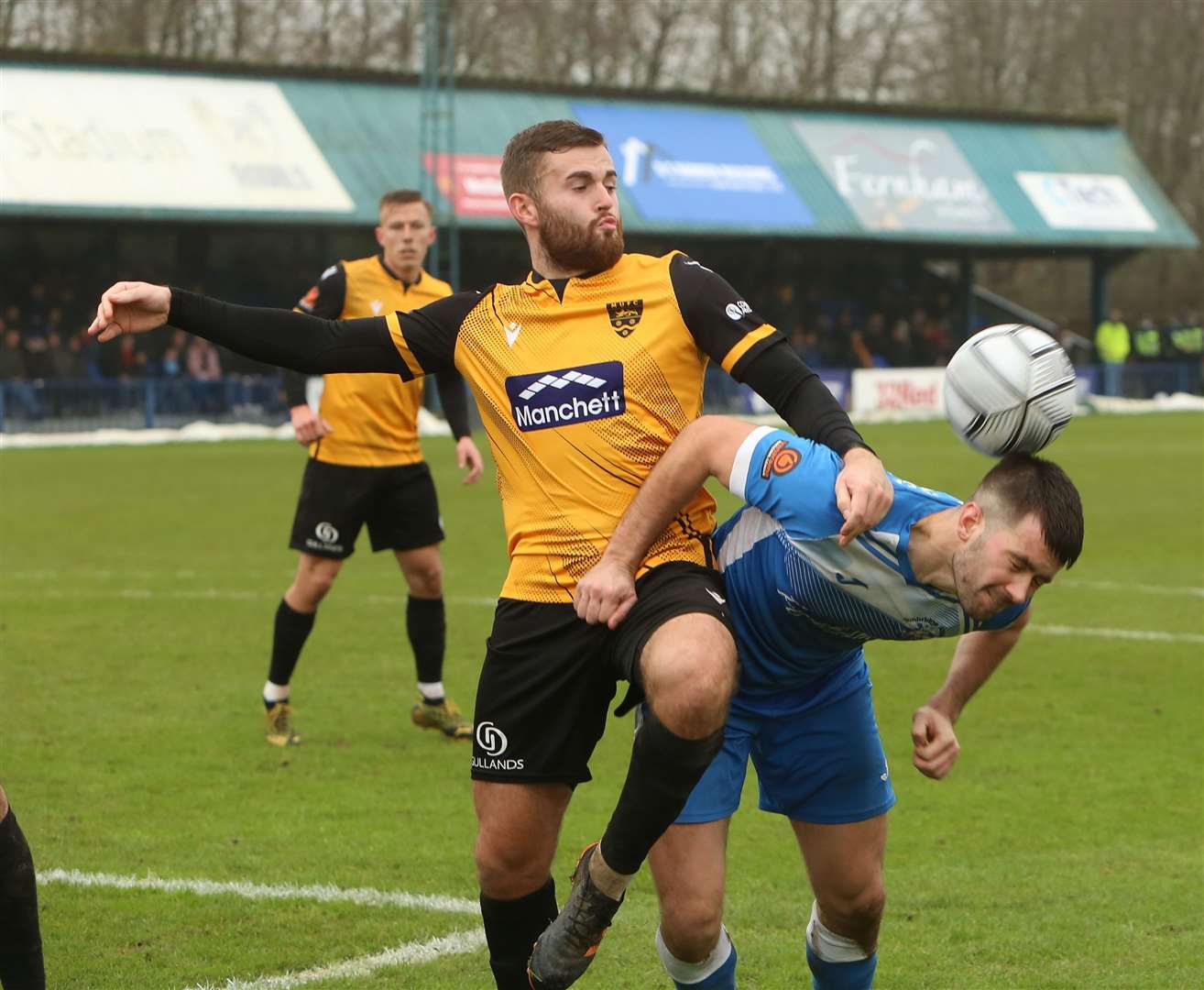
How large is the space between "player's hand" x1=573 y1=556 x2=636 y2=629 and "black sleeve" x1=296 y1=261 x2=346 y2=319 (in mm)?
4865

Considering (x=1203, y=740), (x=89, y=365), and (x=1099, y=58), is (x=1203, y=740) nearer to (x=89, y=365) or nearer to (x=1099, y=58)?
(x=89, y=365)

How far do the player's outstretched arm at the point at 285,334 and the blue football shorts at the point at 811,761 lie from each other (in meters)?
1.35

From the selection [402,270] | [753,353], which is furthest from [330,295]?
[753,353]

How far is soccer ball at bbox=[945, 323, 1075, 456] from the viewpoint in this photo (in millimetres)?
4152

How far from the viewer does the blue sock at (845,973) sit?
4668 mm

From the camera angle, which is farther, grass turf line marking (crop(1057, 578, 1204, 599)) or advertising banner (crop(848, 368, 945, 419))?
advertising banner (crop(848, 368, 945, 419))

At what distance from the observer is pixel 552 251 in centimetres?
462

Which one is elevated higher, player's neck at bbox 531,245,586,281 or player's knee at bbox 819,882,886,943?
player's neck at bbox 531,245,586,281

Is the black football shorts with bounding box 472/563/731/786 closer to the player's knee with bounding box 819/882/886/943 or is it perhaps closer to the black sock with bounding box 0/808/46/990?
the player's knee with bounding box 819/882/886/943

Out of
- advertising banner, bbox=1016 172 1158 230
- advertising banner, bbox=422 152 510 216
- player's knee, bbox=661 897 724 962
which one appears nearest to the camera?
player's knee, bbox=661 897 724 962

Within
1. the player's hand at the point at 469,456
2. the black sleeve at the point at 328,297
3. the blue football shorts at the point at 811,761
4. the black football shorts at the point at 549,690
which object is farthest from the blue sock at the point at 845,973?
the black sleeve at the point at 328,297

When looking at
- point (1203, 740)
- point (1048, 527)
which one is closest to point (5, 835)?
point (1048, 527)

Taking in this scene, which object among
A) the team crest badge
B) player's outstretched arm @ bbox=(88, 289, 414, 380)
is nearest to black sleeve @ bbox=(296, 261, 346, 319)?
player's outstretched arm @ bbox=(88, 289, 414, 380)

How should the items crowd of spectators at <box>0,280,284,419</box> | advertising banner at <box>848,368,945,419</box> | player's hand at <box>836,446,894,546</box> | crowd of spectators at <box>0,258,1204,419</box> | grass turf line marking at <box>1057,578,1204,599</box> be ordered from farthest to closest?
advertising banner at <box>848,368,945,419</box>
crowd of spectators at <box>0,258,1204,419</box>
crowd of spectators at <box>0,280,284,419</box>
grass turf line marking at <box>1057,578,1204,599</box>
player's hand at <box>836,446,894,546</box>
